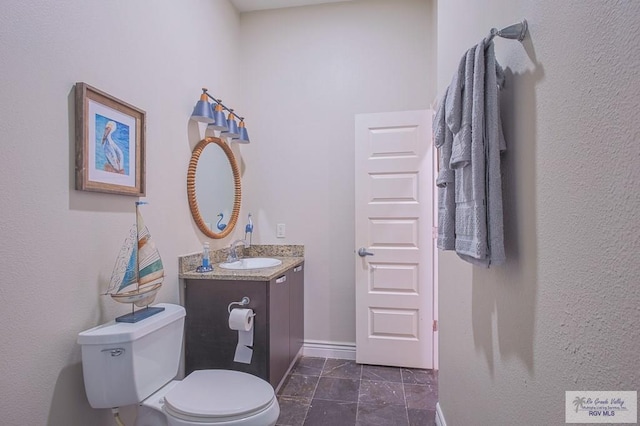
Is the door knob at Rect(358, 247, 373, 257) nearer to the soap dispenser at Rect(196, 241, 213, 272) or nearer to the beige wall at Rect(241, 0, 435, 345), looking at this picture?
the beige wall at Rect(241, 0, 435, 345)

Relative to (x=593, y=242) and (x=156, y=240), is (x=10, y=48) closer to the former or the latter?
(x=156, y=240)

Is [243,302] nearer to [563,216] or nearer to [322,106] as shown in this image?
[563,216]

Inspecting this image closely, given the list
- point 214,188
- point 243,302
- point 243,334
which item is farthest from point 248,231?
point 243,334

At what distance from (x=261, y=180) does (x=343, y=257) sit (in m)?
0.99

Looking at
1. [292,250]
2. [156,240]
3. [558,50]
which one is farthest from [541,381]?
[292,250]

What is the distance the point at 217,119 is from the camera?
2.14m

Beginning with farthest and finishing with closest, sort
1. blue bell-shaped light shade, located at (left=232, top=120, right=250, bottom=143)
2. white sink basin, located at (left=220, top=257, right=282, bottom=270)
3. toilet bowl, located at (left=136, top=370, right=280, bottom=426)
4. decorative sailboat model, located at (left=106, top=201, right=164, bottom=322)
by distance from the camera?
blue bell-shaped light shade, located at (left=232, top=120, right=250, bottom=143), white sink basin, located at (left=220, top=257, right=282, bottom=270), decorative sailboat model, located at (left=106, top=201, right=164, bottom=322), toilet bowl, located at (left=136, top=370, right=280, bottom=426)

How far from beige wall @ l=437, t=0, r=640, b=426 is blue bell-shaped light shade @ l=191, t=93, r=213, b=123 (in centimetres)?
159

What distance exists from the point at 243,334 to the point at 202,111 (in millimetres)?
1398

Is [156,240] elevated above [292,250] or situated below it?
above

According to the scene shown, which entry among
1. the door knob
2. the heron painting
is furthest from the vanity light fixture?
the door knob

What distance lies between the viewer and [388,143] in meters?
2.43

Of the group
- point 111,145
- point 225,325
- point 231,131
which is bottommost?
point 225,325

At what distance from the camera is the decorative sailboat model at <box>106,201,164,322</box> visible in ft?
4.37
